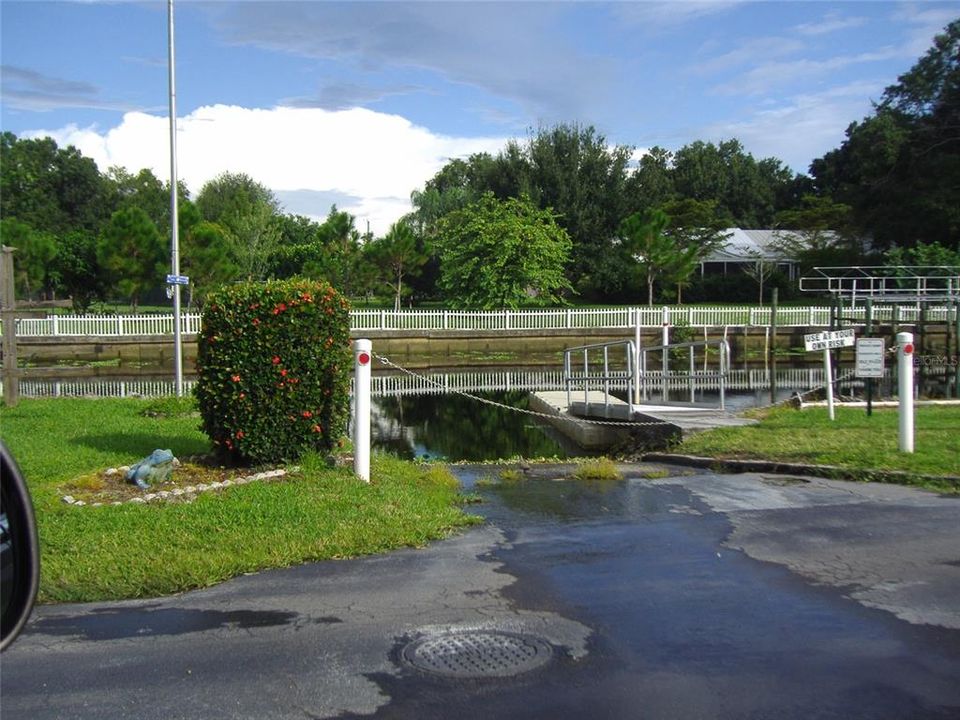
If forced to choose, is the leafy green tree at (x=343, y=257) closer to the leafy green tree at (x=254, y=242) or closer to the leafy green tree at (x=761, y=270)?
the leafy green tree at (x=254, y=242)

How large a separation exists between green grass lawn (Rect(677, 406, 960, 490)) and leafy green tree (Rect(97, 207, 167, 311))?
2941cm

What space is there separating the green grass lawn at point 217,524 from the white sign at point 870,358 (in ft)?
23.0

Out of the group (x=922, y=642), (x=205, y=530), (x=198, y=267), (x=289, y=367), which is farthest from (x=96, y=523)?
(x=198, y=267)

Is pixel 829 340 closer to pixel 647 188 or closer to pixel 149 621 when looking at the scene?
pixel 149 621

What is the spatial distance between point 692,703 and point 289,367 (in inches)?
236

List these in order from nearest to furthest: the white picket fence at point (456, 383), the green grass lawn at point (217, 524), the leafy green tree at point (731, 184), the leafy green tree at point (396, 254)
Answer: the green grass lawn at point (217, 524) < the white picket fence at point (456, 383) < the leafy green tree at point (396, 254) < the leafy green tree at point (731, 184)

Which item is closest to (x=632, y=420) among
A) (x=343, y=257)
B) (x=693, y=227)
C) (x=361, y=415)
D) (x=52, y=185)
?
(x=361, y=415)

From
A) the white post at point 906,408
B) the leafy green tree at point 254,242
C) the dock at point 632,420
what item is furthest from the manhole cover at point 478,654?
the leafy green tree at point 254,242

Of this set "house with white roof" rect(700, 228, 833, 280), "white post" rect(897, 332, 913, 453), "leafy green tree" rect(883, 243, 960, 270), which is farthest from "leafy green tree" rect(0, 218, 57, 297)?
"white post" rect(897, 332, 913, 453)

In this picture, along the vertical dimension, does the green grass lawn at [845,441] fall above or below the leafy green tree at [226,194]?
below

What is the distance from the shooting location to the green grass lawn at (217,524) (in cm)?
661

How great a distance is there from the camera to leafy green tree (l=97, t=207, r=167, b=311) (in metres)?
38.0

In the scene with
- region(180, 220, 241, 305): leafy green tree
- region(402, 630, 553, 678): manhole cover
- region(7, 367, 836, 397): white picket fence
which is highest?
region(180, 220, 241, 305): leafy green tree

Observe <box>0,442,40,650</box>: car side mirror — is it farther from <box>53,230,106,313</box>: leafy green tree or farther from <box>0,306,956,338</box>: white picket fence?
<box>53,230,106,313</box>: leafy green tree
